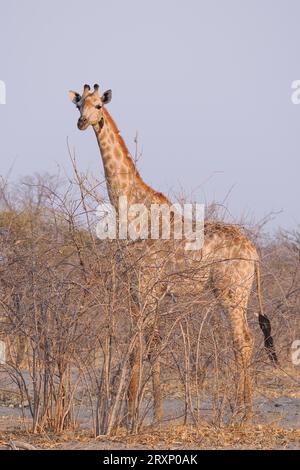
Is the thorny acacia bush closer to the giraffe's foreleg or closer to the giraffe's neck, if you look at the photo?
the giraffe's foreleg

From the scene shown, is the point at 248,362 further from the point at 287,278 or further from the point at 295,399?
the point at 287,278

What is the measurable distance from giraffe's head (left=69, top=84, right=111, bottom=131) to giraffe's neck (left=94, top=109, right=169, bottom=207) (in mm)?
79

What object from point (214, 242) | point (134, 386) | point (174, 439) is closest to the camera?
point (174, 439)

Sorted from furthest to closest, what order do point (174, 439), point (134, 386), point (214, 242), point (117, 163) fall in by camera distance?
point (117, 163)
point (214, 242)
point (134, 386)
point (174, 439)

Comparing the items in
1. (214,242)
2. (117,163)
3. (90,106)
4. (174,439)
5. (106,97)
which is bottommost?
(174,439)

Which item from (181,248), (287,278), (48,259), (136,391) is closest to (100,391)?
(136,391)

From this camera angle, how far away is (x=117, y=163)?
835 cm

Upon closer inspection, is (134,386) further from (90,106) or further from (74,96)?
(74,96)

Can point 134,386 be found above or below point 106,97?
below

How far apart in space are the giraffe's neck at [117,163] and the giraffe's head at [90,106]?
79mm

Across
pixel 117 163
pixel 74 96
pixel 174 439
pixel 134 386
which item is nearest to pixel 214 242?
pixel 117 163

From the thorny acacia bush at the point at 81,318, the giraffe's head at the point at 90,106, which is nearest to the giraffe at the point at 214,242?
the giraffe's head at the point at 90,106

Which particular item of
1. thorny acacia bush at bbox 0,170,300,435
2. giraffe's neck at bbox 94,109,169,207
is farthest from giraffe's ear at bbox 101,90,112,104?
thorny acacia bush at bbox 0,170,300,435

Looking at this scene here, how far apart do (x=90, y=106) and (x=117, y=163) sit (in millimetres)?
520
